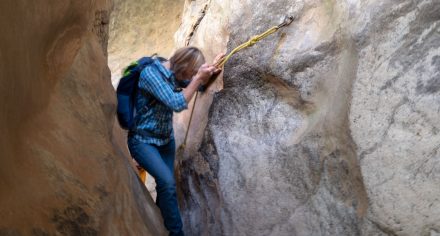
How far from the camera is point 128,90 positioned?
3.27m

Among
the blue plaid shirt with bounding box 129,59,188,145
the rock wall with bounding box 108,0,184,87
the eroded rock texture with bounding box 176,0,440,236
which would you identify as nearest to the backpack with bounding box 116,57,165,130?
the blue plaid shirt with bounding box 129,59,188,145

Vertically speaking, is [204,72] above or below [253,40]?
below

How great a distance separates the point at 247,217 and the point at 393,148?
1018 millimetres

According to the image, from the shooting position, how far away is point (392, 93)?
2.69m

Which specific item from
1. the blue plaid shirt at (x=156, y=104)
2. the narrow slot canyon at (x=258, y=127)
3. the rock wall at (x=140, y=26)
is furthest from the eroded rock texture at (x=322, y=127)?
the rock wall at (x=140, y=26)

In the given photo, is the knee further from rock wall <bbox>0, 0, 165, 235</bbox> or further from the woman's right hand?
the woman's right hand

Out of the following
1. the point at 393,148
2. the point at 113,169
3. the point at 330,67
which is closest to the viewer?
the point at 393,148

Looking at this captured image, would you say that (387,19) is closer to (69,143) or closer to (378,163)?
(378,163)

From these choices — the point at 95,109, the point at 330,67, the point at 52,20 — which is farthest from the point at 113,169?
the point at 330,67

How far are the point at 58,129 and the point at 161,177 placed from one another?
929 mm

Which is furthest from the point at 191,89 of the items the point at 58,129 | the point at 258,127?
the point at 58,129

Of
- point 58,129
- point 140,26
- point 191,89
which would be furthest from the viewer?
point 140,26

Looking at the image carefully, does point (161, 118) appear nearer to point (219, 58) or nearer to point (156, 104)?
point (156, 104)

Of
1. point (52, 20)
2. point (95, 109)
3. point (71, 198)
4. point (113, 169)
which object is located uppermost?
point (52, 20)
